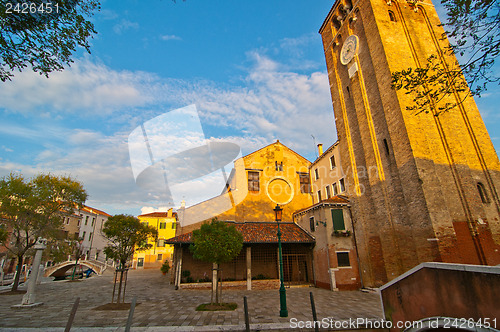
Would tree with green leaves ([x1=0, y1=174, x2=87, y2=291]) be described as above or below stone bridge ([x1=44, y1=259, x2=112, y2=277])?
above

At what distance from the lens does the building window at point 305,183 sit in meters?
24.9

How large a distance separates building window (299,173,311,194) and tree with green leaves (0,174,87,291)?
860 inches

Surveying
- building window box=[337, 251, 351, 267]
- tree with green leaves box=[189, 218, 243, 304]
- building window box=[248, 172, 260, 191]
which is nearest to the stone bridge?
building window box=[248, 172, 260, 191]

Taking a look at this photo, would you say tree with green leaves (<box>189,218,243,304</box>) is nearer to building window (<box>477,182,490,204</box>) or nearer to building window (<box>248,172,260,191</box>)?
building window (<box>248,172,260,191</box>)

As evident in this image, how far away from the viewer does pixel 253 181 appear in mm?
24062

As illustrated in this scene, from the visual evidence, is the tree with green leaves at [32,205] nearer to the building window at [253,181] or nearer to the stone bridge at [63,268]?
the stone bridge at [63,268]

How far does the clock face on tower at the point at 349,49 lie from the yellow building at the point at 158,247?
40111 mm

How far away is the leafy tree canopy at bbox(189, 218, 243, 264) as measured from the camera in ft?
39.9

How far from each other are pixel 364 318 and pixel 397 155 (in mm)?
10908

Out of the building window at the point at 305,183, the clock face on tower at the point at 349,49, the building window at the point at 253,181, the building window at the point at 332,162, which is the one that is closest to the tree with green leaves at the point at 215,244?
the building window at the point at 253,181

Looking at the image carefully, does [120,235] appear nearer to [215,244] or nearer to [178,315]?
[215,244]

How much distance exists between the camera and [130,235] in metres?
15.5

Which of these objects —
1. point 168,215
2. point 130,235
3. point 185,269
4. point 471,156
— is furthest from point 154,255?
point 471,156

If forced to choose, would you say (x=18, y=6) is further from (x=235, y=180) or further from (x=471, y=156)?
(x=471, y=156)
